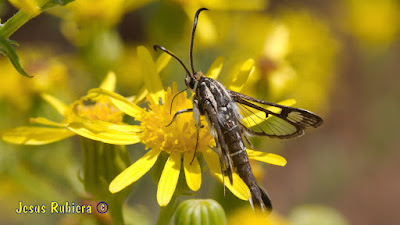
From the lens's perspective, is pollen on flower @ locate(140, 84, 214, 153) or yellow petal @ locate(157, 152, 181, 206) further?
pollen on flower @ locate(140, 84, 214, 153)

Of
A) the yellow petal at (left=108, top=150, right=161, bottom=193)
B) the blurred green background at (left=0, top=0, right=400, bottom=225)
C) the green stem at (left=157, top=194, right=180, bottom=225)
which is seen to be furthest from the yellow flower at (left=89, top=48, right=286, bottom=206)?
the blurred green background at (left=0, top=0, right=400, bottom=225)

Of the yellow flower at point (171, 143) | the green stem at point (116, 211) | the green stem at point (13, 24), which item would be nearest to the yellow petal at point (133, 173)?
the yellow flower at point (171, 143)

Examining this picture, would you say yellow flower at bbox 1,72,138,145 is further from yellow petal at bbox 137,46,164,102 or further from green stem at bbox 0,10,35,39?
green stem at bbox 0,10,35,39

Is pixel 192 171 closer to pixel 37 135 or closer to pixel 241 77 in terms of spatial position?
pixel 241 77

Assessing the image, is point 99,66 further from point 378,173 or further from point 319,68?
point 378,173

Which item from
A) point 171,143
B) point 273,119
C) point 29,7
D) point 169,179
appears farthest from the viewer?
point 273,119

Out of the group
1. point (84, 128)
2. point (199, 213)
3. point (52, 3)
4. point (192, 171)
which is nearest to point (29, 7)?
point (52, 3)
